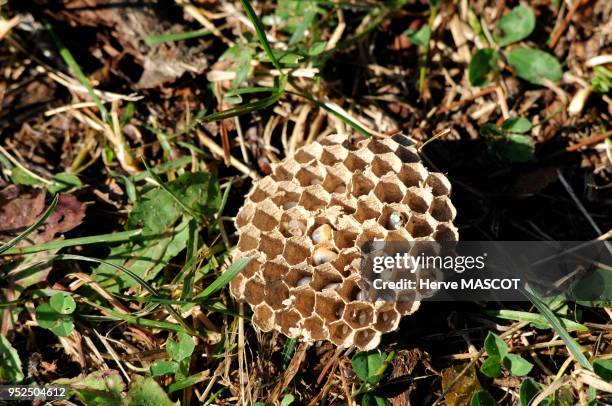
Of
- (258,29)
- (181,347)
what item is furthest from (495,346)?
(258,29)

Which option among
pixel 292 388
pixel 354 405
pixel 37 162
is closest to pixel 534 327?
pixel 354 405

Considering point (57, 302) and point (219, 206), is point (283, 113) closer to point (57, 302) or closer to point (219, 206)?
point (219, 206)

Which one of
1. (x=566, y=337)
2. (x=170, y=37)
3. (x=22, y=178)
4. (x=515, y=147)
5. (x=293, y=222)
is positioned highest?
(x=170, y=37)

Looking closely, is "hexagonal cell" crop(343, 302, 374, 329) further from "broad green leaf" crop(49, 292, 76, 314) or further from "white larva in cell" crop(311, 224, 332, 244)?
"broad green leaf" crop(49, 292, 76, 314)

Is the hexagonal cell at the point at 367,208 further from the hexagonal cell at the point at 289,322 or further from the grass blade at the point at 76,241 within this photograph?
the grass blade at the point at 76,241

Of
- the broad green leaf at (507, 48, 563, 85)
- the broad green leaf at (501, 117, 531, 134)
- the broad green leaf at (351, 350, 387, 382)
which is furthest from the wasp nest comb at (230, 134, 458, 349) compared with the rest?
the broad green leaf at (507, 48, 563, 85)

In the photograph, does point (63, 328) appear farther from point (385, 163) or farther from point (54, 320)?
point (385, 163)
